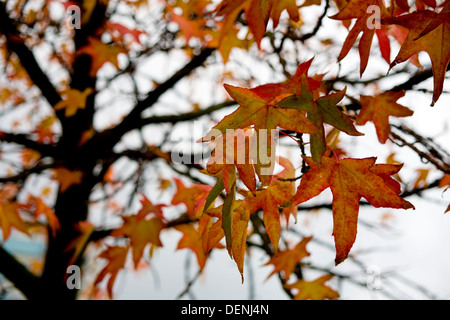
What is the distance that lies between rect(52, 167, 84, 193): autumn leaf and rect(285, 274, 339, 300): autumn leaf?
1.37 meters

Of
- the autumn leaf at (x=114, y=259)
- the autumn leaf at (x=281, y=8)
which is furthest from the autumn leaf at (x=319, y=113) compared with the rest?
the autumn leaf at (x=114, y=259)

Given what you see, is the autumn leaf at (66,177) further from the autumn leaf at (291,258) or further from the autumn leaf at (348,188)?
the autumn leaf at (348,188)

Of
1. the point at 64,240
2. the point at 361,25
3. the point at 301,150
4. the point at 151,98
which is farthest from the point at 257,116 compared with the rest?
the point at 64,240

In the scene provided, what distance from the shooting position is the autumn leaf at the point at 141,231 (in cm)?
127

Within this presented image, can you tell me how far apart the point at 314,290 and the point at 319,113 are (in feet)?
2.94

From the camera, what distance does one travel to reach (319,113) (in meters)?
0.58

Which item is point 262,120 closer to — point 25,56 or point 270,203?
point 270,203

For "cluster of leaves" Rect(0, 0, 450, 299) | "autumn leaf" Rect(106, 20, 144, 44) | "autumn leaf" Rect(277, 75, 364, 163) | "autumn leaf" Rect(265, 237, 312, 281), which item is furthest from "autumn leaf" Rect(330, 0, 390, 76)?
"autumn leaf" Rect(106, 20, 144, 44)

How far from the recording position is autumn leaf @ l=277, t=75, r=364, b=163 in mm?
552

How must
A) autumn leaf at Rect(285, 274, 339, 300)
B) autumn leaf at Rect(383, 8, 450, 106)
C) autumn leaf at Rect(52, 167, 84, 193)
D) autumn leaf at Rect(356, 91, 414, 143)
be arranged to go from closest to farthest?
autumn leaf at Rect(383, 8, 450, 106), autumn leaf at Rect(356, 91, 414, 143), autumn leaf at Rect(285, 274, 339, 300), autumn leaf at Rect(52, 167, 84, 193)

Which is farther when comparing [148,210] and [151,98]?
[151,98]

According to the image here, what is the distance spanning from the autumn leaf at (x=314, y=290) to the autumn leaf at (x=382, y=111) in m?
0.63

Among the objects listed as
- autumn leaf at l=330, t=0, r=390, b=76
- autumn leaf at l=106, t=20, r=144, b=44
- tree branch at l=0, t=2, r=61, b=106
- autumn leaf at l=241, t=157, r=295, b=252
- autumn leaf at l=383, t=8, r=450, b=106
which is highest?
autumn leaf at l=106, t=20, r=144, b=44

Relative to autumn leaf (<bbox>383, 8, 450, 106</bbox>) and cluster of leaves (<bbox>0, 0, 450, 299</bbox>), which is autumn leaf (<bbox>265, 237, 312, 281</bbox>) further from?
autumn leaf (<bbox>383, 8, 450, 106</bbox>)
